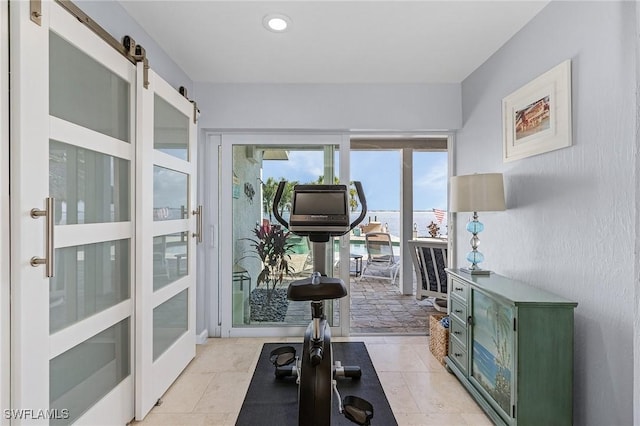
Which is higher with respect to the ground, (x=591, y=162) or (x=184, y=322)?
(x=591, y=162)

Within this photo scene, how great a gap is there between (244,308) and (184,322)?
0.79m

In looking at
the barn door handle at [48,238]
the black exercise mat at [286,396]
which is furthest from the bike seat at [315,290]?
the barn door handle at [48,238]

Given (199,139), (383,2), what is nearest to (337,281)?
(383,2)

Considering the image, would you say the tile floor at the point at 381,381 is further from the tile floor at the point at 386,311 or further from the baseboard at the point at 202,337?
the tile floor at the point at 386,311

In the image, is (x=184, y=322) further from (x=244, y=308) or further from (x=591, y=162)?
(x=591, y=162)

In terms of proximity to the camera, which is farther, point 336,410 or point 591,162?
point 336,410

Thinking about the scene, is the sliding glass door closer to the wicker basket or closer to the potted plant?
the potted plant

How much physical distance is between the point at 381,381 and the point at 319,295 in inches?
45.7

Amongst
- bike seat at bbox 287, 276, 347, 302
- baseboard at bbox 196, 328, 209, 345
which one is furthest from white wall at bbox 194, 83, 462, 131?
baseboard at bbox 196, 328, 209, 345

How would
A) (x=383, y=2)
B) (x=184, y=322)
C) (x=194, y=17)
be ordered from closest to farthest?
1. (x=383, y=2)
2. (x=194, y=17)
3. (x=184, y=322)

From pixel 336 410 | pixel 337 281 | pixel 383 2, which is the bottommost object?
pixel 336 410

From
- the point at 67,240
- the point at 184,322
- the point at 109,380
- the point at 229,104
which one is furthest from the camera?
the point at 229,104

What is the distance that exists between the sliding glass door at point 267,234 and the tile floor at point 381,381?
0.34 meters

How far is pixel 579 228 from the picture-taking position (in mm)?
1752
